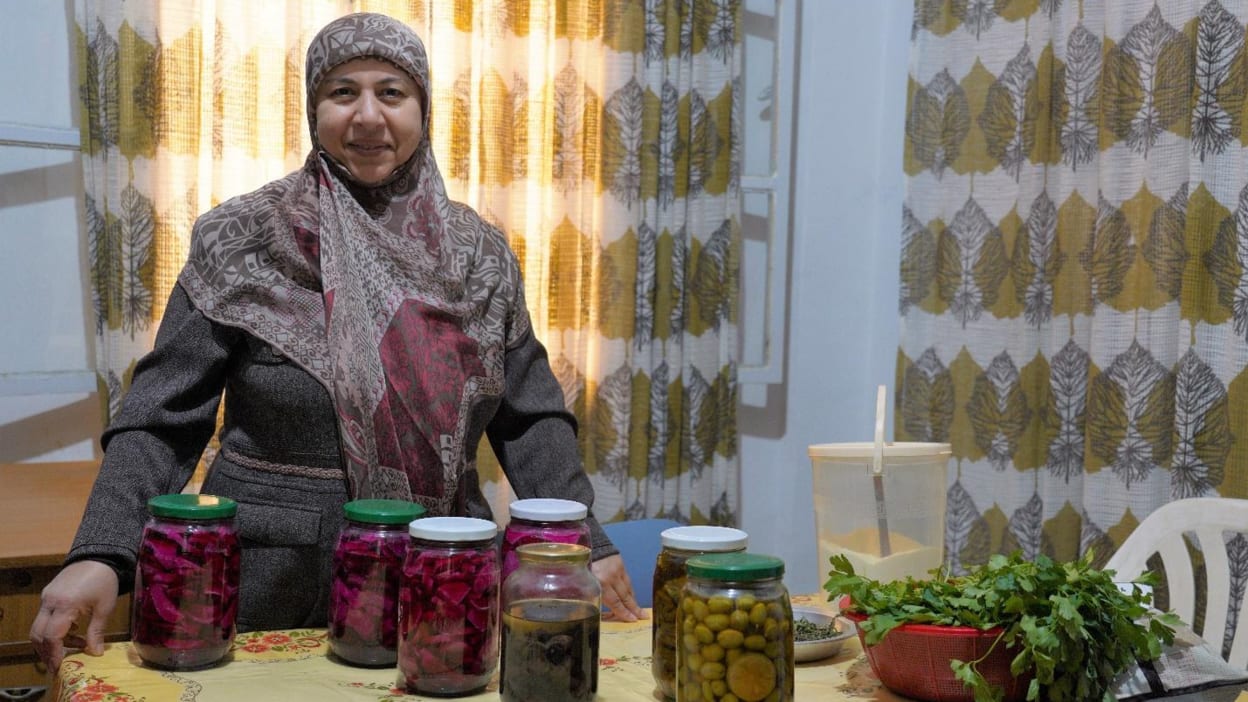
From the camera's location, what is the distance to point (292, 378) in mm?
1498

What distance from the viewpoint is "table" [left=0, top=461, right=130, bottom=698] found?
1736mm

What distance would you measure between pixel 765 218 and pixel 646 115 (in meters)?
0.55

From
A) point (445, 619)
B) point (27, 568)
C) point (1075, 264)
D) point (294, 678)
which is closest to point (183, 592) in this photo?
point (294, 678)

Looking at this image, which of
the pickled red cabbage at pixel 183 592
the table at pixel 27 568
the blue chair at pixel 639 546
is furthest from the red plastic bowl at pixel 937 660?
the table at pixel 27 568

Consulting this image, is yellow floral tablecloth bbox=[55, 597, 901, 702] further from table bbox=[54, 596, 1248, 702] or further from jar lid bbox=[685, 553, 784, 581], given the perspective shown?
jar lid bbox=[685, 553, 784, 581]

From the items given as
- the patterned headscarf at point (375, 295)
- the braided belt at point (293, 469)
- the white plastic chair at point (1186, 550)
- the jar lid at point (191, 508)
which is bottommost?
the white plastic chair at point (1186, 550)

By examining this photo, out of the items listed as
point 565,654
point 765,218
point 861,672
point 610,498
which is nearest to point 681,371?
point 610,498

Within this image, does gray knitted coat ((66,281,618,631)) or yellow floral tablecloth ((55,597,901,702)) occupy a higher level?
gray knitted coat ((66,281,618,631))

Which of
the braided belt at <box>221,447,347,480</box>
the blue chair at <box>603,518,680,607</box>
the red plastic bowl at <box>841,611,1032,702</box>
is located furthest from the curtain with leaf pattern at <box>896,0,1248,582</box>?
the braided belt at <box>221,447,347,480</box>

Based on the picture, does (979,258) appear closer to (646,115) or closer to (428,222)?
(646,115)

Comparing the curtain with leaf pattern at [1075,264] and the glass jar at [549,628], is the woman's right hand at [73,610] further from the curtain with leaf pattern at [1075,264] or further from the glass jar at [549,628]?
the curtain with leaf pattern at [1075,264]

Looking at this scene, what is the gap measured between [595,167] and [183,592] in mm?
1744

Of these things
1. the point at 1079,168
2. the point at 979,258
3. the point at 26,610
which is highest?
the point at 1079,168

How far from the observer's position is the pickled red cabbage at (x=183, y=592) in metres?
1.12
